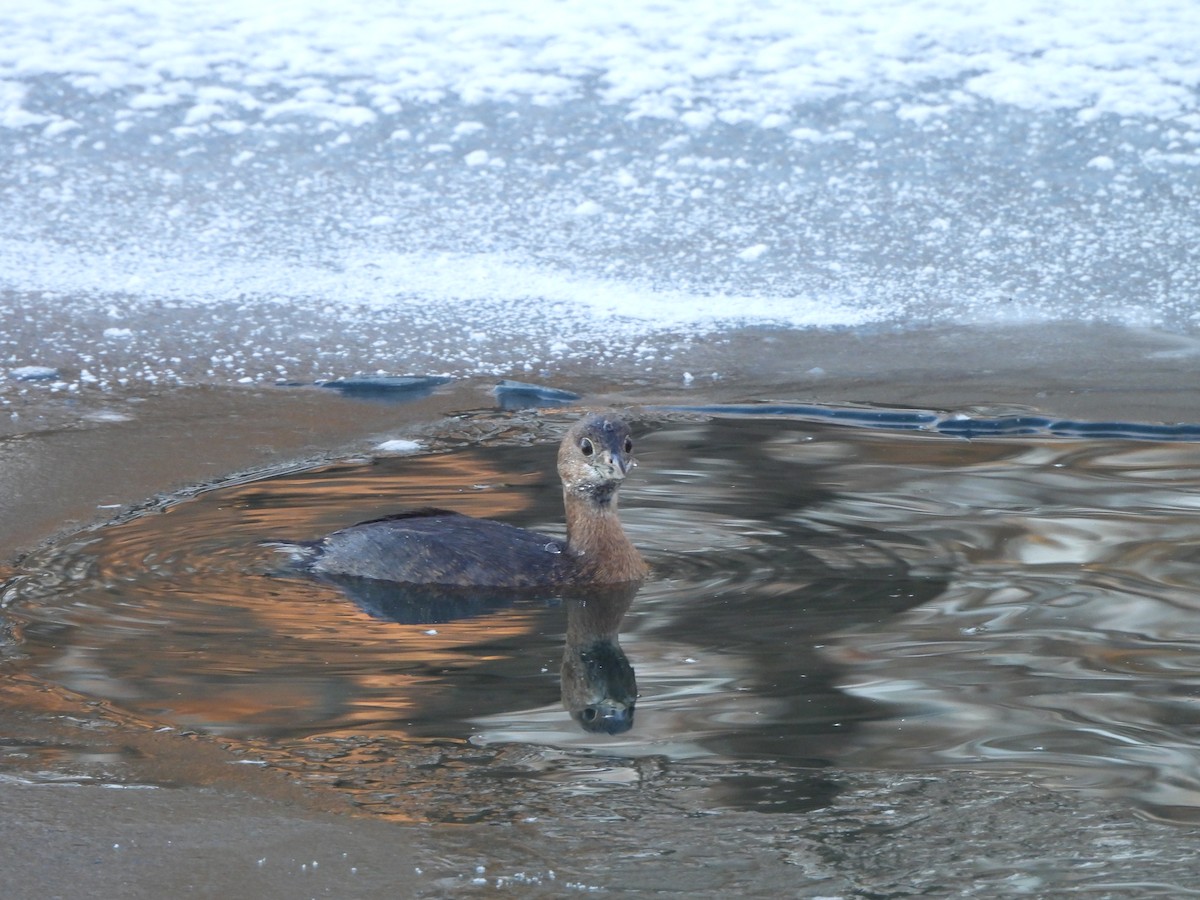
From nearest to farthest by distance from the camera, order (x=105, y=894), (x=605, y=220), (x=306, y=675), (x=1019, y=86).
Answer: (x=105, y=894) → (x=306, y=675) → (x=605, y=220) → (x=1019, y=86)

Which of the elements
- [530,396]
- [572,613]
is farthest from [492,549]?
[530,396]

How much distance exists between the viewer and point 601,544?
180 inches

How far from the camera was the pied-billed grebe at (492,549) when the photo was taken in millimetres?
4508

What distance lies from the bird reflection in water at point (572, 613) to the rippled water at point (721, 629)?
0.09ft

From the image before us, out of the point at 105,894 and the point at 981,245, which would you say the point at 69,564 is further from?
the point at 981,245

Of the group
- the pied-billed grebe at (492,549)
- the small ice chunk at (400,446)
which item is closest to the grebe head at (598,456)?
the pied-billed grebe at (492,549)

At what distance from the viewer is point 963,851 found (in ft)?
9.09

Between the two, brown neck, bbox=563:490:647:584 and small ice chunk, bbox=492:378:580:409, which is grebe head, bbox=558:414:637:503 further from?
small ice chunk, bbox=492:378:580:409

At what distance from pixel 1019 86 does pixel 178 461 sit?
16.0ft

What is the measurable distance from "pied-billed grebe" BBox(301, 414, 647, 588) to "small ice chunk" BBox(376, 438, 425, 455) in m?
0.97

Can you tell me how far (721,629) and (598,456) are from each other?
0.79 meters

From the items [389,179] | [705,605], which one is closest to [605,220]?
[389,179]

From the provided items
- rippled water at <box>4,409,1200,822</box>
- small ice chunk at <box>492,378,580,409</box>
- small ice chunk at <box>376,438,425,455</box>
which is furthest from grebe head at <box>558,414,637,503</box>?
small ice chunk at <box>492,378,580,409</box>

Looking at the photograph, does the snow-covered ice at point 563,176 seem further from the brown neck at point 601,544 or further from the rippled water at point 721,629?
the brown neck at point 601,544
